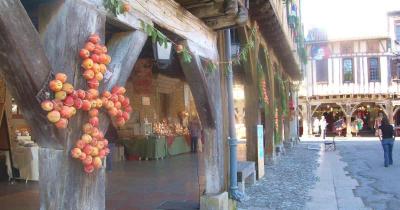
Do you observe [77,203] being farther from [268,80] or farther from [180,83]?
[180,83]

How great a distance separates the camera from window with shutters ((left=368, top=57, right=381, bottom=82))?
1267 inches

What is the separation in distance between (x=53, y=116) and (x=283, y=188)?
7.01 meters

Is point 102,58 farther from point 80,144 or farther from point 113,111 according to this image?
point 80,144

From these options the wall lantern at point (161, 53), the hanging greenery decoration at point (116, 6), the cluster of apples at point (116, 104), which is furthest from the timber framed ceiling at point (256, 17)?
the cluster of apples at point (116, 104)

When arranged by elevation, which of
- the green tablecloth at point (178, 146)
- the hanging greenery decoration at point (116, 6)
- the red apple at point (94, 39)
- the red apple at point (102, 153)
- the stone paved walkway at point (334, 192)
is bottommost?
the stone paved walkway at point (334, 192)

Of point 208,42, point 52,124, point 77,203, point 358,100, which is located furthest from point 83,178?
point 358,100

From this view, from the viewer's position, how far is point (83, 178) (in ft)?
9.93

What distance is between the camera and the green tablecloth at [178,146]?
14.7 meters

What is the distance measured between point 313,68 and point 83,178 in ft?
105

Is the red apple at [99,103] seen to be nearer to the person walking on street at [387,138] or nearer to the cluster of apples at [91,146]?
the cluster of apples at [91,146]

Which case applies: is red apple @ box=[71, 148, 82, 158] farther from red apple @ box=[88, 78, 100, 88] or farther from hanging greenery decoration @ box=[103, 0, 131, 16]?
hanging greenery decoration @ box=[103, 0, 131, 16]

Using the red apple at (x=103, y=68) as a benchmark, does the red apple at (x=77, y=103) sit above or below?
below

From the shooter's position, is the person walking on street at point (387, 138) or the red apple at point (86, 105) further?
the person walking on street at point (387, 138)

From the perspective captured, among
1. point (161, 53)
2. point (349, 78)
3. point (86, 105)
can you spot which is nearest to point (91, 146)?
point (86, 105)
